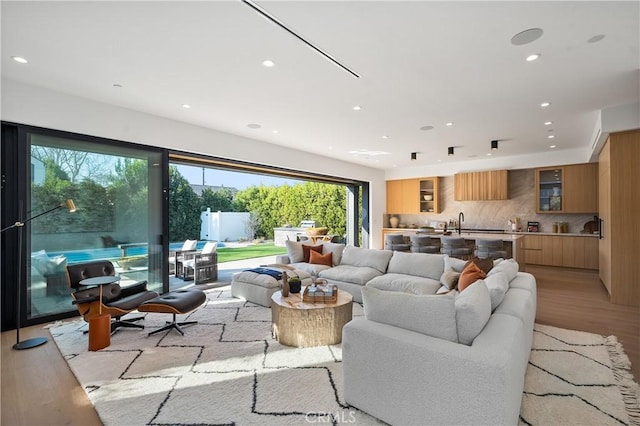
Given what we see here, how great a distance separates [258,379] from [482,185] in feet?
25.8

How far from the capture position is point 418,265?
4.45m

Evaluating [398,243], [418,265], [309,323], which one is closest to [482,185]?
[398,243]

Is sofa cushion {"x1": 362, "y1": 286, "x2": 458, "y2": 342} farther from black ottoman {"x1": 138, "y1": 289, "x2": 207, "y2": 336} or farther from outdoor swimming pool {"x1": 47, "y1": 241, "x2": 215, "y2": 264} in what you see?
outdoor swimming pool {"x1": 47, "y1": 241, "x2": 215, "y2": 264}

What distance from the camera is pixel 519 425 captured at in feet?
6.17

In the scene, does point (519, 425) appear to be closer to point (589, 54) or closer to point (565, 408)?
point (565, 408)

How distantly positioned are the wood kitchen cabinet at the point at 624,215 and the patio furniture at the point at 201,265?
653 cm

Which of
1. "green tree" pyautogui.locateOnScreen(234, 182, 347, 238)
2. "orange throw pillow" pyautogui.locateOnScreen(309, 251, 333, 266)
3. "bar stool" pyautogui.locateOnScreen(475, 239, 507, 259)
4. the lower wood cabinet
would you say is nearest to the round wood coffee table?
"orange throw pillow" pyautogui.locateOnScreen(309, 251, 333, 266)

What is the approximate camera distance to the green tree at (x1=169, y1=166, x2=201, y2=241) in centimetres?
1046

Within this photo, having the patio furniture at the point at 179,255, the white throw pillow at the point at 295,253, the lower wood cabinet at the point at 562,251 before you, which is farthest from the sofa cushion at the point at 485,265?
the patio furniture at the point at 179,255

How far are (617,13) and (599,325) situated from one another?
325 centimetres

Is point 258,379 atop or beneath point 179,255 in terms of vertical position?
beneath

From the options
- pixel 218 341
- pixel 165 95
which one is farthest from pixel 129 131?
pixel 218 341

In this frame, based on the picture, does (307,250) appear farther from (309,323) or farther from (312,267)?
(309,323)

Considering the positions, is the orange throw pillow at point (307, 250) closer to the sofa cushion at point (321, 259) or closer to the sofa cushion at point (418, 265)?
the sofa cushion at point (321, 259)
